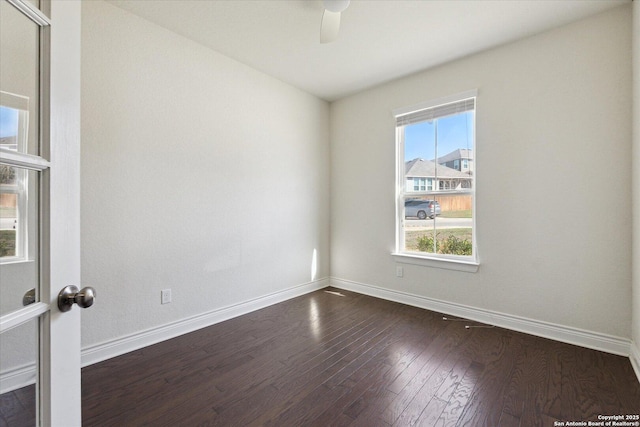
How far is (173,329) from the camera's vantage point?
2525mm

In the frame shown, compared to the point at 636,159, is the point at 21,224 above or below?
below

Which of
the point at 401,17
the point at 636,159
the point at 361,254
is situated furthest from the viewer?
the point at 361,254

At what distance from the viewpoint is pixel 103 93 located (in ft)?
7.02

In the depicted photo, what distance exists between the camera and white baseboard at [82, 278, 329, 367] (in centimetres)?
212

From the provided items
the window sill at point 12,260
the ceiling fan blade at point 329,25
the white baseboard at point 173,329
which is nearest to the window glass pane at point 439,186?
the ceiling fan blade at point 329,25

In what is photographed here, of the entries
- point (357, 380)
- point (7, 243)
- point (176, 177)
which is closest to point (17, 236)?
point (7, 243)

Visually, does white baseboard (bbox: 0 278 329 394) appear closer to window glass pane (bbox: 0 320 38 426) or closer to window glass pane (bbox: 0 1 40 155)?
window glass pane (bbox: 0 320 38 426)

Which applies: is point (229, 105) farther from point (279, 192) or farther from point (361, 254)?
point (361, 254)

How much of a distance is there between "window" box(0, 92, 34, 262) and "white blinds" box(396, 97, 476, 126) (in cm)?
324

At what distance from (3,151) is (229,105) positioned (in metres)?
2.51

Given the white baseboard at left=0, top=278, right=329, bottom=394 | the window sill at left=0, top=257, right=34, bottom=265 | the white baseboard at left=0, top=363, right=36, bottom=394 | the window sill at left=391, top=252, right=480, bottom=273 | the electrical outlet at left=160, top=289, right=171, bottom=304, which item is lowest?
the white baseboard at left=0, top=278, right=329, bottom=394

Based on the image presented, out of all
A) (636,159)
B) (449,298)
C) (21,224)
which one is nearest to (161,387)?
(21,224)

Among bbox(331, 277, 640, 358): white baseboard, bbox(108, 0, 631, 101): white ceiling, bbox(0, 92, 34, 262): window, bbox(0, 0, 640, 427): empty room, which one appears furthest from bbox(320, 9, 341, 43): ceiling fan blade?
bbox(331, 277, 640, 358): white baseboard

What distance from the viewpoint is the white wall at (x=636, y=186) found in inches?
77.5
